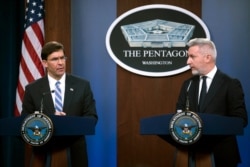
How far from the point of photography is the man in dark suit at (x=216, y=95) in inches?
119

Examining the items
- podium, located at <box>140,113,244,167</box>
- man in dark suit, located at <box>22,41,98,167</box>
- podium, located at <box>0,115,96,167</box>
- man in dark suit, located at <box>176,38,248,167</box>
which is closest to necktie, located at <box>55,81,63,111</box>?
man in dark suit, located at <box>22,41,98,167</box>

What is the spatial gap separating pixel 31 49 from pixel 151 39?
112cm

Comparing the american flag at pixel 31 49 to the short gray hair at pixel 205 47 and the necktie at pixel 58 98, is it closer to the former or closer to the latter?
the necktie at pixel 58 98

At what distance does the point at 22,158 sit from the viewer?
4.51 meters

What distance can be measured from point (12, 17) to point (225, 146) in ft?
8.30

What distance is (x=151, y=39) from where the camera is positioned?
167 inches

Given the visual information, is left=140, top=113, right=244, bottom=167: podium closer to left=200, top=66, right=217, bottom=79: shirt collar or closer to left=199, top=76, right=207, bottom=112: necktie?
left=199, top=76, right=207, bottom=112: necktie

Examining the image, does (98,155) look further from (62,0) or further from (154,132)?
(154,132)

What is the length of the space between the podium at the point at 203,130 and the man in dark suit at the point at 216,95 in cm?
34

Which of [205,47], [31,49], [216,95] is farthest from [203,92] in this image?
[31,49]

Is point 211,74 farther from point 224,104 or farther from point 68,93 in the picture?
point 68,93

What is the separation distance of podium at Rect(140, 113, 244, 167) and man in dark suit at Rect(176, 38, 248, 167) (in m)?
0.34

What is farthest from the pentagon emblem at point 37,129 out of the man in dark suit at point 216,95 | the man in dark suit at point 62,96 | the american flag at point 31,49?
the american flag at point 31,49

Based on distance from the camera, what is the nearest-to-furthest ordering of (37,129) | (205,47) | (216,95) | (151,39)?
(37,129), (216,95), (205,47), (151,39)
